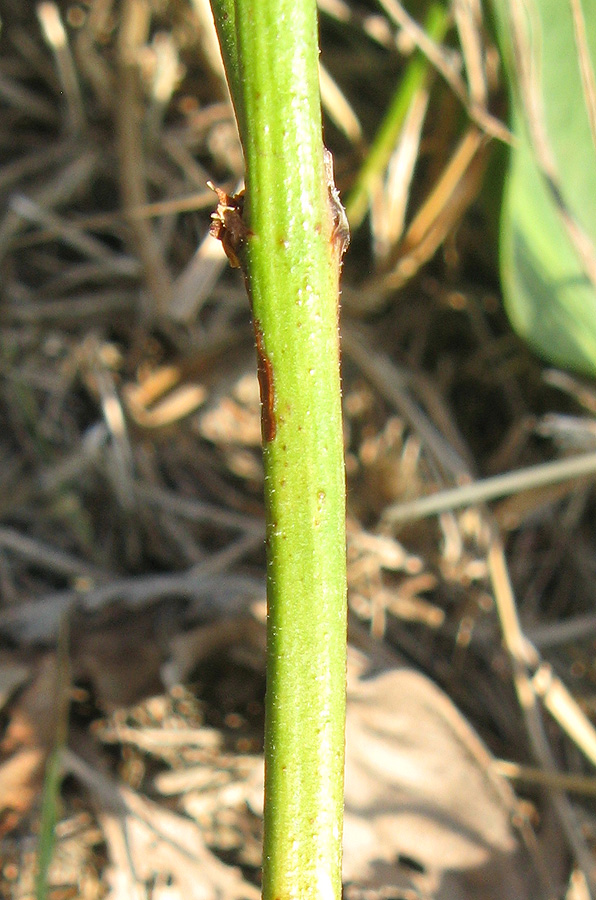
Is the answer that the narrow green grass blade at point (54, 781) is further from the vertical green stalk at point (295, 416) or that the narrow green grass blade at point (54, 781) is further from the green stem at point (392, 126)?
the green stem at point (392, 126)

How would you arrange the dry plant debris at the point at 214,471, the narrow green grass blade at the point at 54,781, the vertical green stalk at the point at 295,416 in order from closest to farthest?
1. the vertical green stalk at the point at 295,416
2. the narrow green grass blade at the point at 54,781
3. the dry plant debris at the point at 214,471

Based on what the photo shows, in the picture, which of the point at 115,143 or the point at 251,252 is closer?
the point at 251,252

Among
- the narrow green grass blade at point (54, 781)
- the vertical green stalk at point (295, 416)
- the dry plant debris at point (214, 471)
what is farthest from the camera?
the dry plant debris at point (214, 471)

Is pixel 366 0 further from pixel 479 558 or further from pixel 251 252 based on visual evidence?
pixel 251 252

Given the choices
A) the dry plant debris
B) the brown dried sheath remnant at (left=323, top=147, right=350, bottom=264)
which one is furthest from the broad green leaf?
the brown dried sheath remnant at (left=323, top=147, right=350, bottom=264)

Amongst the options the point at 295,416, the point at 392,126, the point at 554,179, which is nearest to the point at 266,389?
the point at 295,416

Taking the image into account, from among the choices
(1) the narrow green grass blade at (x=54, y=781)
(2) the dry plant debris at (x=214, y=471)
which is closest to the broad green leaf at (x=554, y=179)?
(2) the dry plant debris at (x=214, y=471)

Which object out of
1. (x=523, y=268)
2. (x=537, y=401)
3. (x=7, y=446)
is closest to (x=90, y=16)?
(x=7, y=446)
